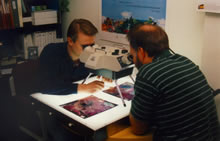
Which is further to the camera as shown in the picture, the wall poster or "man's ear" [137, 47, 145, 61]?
the wall poster

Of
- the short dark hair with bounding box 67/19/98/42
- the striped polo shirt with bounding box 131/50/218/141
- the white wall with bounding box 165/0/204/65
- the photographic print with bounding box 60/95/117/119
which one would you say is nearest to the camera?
the striped polo shirt with bounding box 131/50/218/141

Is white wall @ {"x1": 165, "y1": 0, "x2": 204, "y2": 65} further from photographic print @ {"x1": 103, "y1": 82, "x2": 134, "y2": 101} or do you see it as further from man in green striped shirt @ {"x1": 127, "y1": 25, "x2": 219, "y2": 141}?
man in green striped shirt @ {"x1": 127, "y1": 25, "x2": 219, "y2": 141}

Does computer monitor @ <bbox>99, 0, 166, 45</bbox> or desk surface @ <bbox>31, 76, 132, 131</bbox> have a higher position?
computer monitor @ <bbox>99, 0, 166, 45</bbox>

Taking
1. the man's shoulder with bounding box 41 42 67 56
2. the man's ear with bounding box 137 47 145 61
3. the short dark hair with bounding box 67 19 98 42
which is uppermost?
the short dark hair with bounding box 67 19 98 42

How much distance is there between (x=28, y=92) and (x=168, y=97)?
1533mm

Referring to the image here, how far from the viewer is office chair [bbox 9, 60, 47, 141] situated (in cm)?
247

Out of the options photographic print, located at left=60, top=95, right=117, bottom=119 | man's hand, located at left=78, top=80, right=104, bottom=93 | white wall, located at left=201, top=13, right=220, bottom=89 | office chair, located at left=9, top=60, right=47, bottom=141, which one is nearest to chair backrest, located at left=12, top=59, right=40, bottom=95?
office chair, located at left=9, top=60, right=47, bottom=141

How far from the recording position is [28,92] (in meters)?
2.54

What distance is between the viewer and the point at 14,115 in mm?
3203

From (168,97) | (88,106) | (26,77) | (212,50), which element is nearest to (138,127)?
(168,97)

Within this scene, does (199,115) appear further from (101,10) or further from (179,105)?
(101,10)

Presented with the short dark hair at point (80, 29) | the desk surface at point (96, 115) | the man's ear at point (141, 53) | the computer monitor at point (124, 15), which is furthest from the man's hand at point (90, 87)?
the computer monitor at point (124, 15)

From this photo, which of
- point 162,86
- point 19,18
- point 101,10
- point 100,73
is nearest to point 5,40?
point 19,18

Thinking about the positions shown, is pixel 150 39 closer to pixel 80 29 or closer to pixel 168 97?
pixel 168 97
